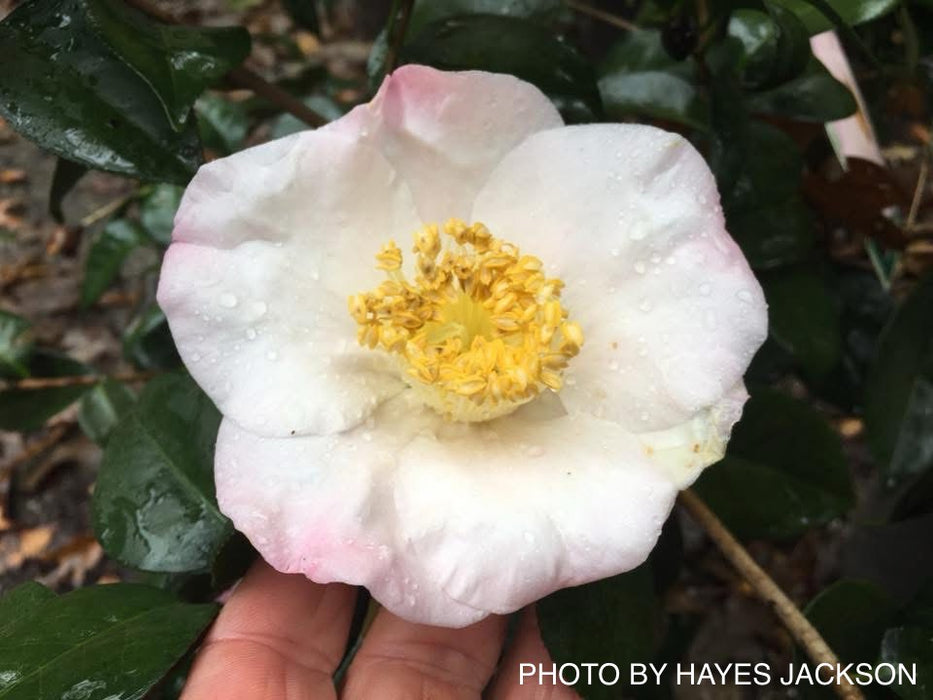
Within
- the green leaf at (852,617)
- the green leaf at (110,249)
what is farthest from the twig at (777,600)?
the green leaf at (110,249)

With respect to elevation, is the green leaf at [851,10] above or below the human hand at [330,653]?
above

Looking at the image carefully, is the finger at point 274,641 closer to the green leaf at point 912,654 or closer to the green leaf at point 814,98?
the green leaf at point 912,654

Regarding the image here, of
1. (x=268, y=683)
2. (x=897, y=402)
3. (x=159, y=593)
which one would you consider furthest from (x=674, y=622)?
(x=159, y=593)

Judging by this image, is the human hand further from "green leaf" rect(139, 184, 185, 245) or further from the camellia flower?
"green leaf" rect(139, 184, 185, 245)

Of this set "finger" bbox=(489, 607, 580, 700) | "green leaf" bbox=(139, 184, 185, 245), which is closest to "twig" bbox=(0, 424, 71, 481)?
"green leaf" bbox=(139, 184, 185, 245)

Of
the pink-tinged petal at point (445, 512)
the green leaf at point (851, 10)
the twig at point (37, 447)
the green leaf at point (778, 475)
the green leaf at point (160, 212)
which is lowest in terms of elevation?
the twig at point (37, 447)

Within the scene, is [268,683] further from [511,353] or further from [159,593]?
[511,353]

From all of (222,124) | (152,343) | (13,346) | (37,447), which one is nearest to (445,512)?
(152,343)
